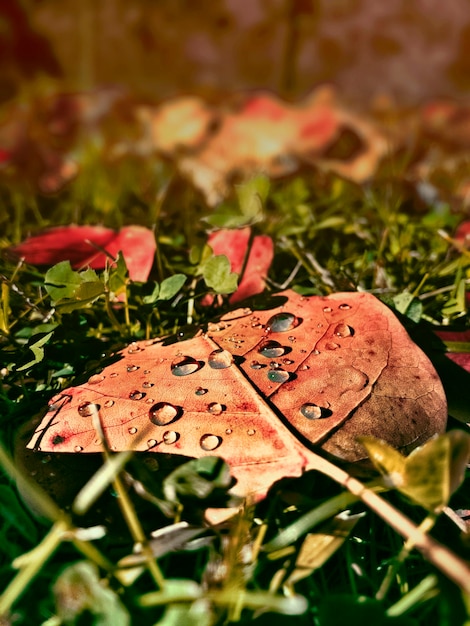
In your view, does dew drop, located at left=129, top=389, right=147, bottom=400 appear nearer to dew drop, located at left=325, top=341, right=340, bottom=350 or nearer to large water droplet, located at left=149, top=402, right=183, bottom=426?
large water droplet, located at left=149, top=402, right=183, bottom=426

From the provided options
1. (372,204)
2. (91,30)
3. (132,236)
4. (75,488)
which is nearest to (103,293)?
(132,236)

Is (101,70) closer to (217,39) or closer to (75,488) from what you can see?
(217,39)

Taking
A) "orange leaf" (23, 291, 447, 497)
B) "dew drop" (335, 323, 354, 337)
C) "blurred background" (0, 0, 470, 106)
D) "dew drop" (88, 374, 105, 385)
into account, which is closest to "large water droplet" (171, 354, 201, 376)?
"orange leaf" (23, 291, 447, 497)

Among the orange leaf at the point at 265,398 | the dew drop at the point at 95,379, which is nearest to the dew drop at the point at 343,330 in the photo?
the orange leaf at the point at 265,398

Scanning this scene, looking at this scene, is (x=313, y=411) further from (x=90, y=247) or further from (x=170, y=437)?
(x=90, y=247)

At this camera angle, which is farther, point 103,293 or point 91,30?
point 91,30

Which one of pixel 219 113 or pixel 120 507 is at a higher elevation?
pixel 120 507
